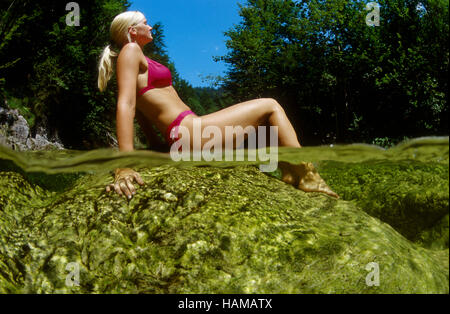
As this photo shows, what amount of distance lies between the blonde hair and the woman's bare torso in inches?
8.4

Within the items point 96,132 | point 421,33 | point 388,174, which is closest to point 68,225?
point 388,174

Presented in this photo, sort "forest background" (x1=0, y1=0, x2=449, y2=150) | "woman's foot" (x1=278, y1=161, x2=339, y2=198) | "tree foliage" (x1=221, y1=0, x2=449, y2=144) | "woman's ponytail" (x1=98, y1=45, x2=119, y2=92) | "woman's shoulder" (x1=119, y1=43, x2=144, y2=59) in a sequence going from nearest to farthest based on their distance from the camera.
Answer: "woman's shoulder" (x1=119, y1=43, x2=144, y2=59)
"woman's ponytail" (x1=98, y1=45, x2=119, y2=92)
"woman's foot" (x1=278, y1=161, x2=339, y2=198)
"tree foliage" (x1=221, y1=0, x2=449, y2=144)
"forest background" (x1=0, y1=0, x2=449, y2=150)

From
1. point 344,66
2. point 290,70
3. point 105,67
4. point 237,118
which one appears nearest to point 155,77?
point 105,67

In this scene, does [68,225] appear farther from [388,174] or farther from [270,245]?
[388,174]

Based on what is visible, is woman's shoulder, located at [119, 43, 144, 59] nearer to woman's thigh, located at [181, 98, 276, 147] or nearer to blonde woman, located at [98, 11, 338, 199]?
blonde woman, located at [98, 11, 338, 199]

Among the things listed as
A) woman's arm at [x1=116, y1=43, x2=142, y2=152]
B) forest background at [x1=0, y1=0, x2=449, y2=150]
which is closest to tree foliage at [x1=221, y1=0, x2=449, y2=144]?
forest background at [x1=0, y1=0, x2=449, y2=150]

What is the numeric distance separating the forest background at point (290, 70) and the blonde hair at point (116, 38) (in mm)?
3940

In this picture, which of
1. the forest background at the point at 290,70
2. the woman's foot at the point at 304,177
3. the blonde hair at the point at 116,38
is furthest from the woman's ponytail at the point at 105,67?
the forest background at the point at 290,70

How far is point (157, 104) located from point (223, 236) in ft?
3.26

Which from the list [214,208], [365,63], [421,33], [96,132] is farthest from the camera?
[365,63]

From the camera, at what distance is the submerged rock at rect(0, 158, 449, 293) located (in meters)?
1.97

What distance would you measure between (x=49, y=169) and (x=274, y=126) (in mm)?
1669

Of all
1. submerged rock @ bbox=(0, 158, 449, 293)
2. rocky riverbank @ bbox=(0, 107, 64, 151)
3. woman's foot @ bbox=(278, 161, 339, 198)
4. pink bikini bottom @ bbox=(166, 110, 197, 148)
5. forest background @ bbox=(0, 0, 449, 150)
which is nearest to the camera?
submerged rock @ bbox=(0, 158, 449, 293)
